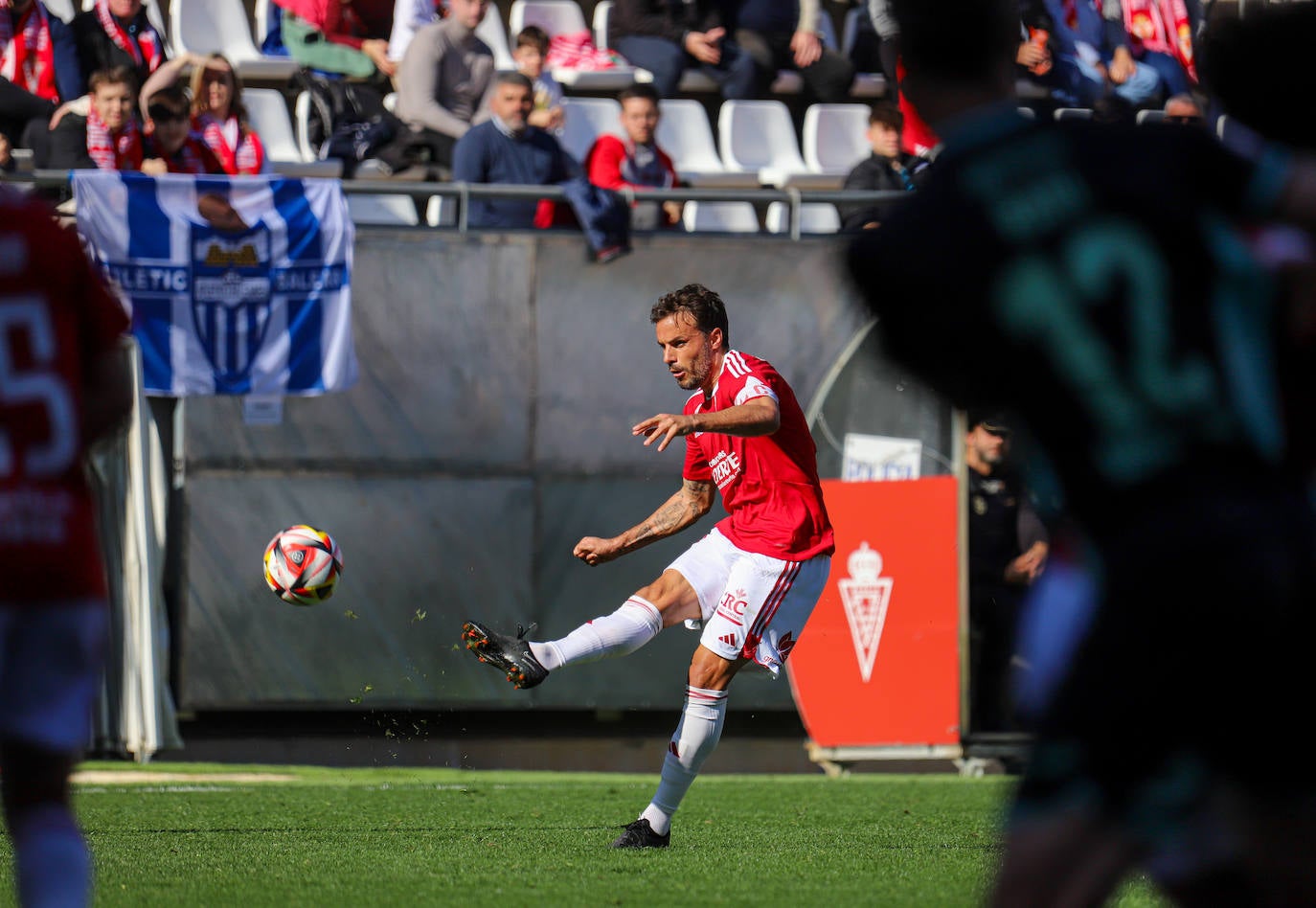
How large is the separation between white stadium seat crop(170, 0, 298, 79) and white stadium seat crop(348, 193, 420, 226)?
141cm

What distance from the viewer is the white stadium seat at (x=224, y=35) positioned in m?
14.0

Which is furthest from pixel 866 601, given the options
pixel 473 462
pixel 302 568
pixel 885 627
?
pixel 302 568

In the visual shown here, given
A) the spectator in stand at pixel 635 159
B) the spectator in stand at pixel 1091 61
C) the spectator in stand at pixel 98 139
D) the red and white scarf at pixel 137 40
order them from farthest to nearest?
the spectator in stand at pixel 1091 61, the spectator in stand at pixel 635 159, the red and white scarf at pixel 137 40, the spectator in stand at pixel 98 139

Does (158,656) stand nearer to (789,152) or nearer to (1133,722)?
(789,152)

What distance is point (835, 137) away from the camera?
15781 millimetres

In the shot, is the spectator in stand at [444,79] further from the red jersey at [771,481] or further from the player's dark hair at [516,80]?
the red jersey at [771,481]

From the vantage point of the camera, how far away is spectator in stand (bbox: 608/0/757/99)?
14914 millimetres

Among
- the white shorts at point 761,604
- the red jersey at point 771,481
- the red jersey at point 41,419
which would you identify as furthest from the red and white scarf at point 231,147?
the red jersey at point 41,419

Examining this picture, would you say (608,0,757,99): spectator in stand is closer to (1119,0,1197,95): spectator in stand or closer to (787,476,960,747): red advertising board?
(1119,0,1197,95): spectator in stand

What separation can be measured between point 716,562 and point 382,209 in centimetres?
629

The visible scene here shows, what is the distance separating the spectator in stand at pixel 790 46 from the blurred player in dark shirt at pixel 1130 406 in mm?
12906

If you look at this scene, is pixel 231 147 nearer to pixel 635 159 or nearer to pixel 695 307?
pixel 635 159

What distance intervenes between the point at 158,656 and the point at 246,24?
5573 mm

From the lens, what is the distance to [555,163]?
1300cm
